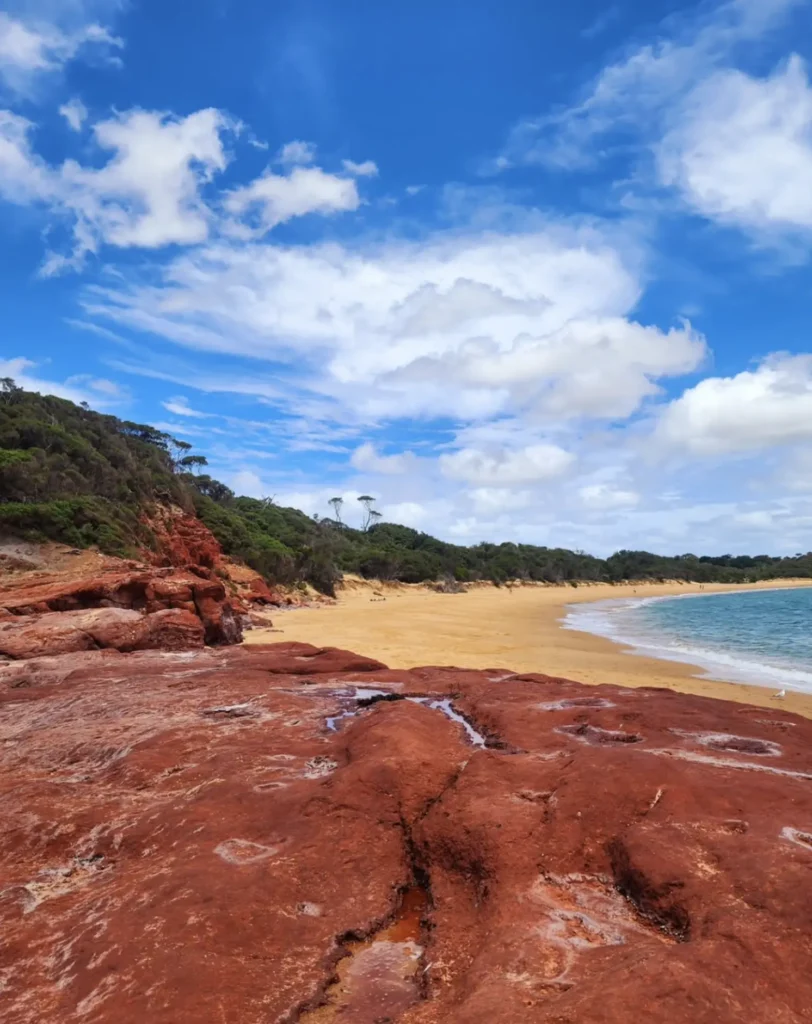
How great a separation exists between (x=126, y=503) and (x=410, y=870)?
99.8 feet

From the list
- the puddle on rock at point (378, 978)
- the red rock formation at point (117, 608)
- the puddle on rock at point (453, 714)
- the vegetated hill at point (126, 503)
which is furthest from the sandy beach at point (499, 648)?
the puddle on rock at point (378, 978)

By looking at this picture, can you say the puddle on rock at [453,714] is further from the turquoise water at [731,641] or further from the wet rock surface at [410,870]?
the turquoise water at [731,641]

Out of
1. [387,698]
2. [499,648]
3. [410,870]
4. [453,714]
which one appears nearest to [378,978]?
[410,870]

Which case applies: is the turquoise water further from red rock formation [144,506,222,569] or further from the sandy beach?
red rock formation [144,506,222,569]

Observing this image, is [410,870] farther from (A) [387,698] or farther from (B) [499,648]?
(B) [499,648]

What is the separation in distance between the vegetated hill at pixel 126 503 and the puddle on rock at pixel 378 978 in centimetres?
2377

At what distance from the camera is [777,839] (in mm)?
3771

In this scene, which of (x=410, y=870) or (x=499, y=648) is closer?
(x=410, y=870)

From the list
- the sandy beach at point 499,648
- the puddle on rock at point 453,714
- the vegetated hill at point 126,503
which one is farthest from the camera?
the vegetated hill at point 126,503

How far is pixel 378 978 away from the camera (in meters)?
3.22

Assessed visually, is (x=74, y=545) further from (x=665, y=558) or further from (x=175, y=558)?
(x=665, y=558)

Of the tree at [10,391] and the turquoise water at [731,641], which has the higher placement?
the tree at [10,391]

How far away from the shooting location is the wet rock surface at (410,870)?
284cm

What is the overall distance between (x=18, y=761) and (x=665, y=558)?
400ft
